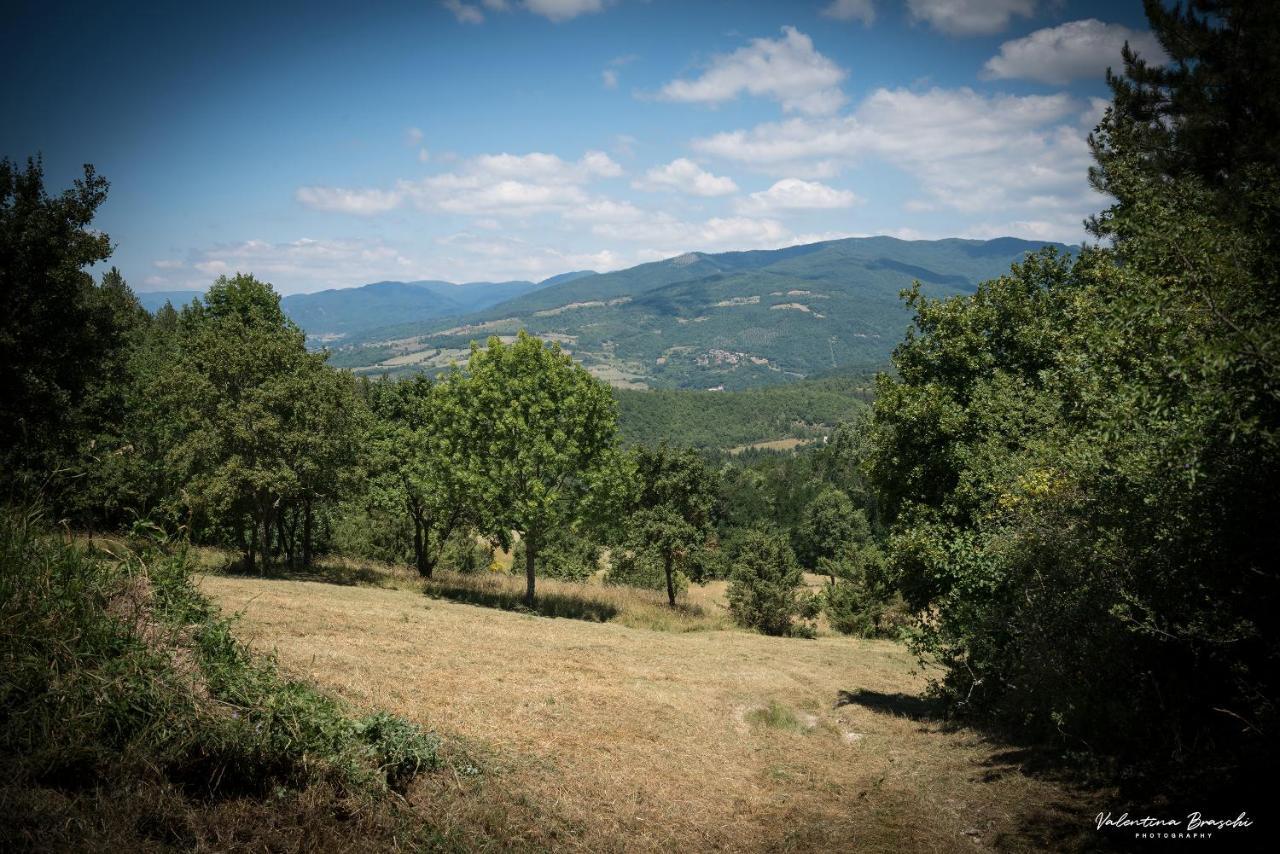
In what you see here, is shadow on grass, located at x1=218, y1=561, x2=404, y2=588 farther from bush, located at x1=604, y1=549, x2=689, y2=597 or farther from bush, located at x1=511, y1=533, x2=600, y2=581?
bush, located at x1=511, y1=533, x2=600, y2=581

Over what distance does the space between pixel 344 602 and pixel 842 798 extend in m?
15.8

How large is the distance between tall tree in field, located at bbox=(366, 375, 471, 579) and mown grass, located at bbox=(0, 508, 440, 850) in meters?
18.4

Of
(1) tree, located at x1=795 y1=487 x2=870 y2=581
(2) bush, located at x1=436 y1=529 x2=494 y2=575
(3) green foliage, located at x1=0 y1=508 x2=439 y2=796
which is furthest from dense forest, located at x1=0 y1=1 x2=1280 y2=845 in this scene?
(1) tree, located at x1=795 y1=487 x2=870 y2=581

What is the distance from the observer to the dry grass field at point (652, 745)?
8312 mm

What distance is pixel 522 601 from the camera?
29.5 meters

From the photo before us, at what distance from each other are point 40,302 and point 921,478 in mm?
24973

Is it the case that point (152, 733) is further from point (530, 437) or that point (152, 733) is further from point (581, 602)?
point (581, 602)

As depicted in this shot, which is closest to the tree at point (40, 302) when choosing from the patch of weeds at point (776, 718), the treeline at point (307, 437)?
the treeline at point (307, 437)

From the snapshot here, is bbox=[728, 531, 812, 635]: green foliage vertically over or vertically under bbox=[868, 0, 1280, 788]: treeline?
under

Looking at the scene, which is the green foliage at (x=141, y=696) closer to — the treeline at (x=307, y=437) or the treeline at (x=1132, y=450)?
the treeline at (x=1132, y=450)

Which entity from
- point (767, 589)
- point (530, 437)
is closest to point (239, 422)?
point (530, 437)

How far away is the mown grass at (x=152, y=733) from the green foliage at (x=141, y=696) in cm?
1

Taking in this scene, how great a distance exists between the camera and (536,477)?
84.9ft

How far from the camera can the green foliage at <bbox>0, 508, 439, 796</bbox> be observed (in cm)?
539
